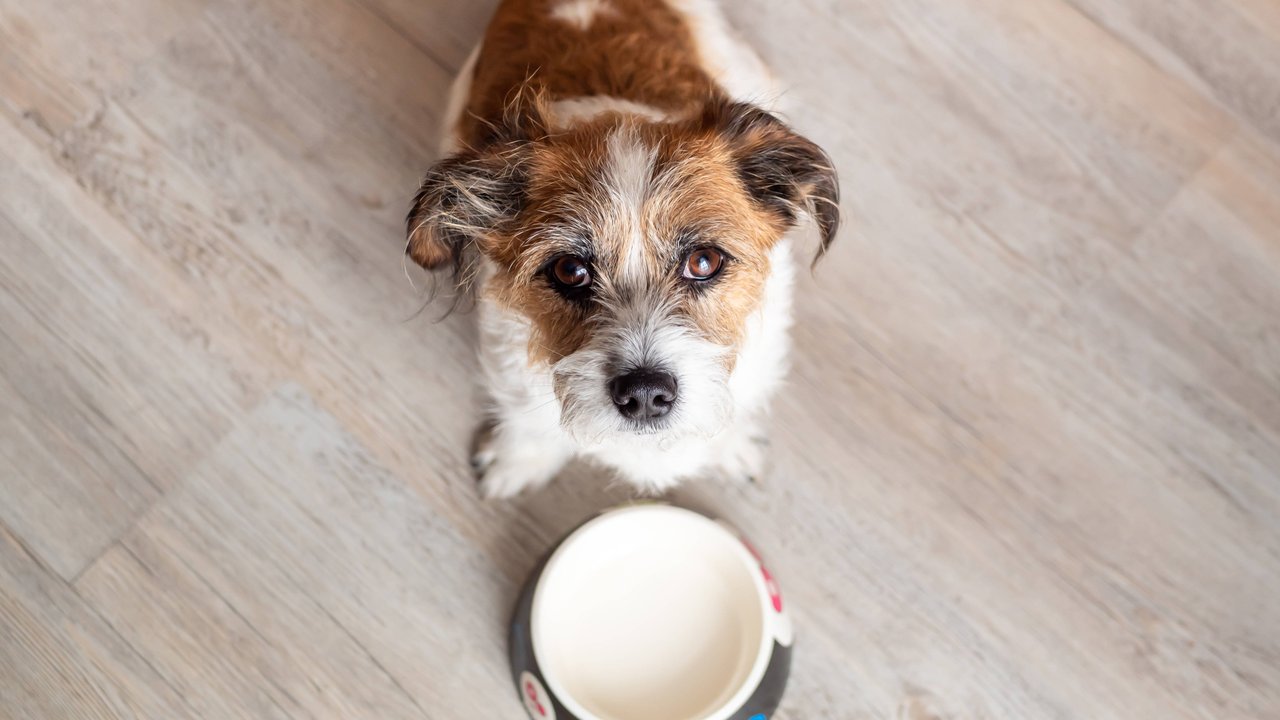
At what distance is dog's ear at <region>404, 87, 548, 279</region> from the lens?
152 centimetres

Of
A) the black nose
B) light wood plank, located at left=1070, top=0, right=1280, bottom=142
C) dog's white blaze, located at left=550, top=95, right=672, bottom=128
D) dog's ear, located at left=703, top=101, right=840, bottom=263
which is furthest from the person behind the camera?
light wood plank, located at left=1070, top=0, right=1280, bottom=142

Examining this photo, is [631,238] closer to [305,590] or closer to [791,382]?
[791,382]

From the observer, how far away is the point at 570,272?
1.54m

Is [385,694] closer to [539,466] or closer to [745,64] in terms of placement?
[539,466]

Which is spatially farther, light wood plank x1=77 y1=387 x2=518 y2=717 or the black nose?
light wood plank x1=77 y1=387 x2=518 y2=717

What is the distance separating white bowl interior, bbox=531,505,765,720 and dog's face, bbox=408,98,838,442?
0.40 m

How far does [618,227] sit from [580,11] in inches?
24.7

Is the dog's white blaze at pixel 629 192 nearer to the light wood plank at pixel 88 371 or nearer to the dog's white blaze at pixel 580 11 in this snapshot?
the dog's white blaze at pixel 580 11

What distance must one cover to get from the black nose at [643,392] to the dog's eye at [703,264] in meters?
0.19

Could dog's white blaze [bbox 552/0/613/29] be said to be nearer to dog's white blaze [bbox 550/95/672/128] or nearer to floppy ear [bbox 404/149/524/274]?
dog's white blaze [bbox 550/95/672/128]

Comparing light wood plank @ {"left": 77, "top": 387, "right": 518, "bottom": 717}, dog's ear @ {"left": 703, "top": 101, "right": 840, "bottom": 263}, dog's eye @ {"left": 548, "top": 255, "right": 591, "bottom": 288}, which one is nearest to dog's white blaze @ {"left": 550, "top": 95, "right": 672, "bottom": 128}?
dog's ear @ {"left": 703, "top": 101, "right": 840, "bottom": 263}

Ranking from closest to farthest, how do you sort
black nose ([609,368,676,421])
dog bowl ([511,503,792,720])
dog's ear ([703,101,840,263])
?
black nose ([609,368,676,421]) < dog's ear ([703,101,840,263]) < dog bowl ([511,503,792,720])

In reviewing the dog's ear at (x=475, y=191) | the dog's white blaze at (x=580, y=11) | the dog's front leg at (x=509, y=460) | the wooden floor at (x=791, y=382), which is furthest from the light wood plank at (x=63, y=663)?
the dog's white blaze at (x=580, y=11)

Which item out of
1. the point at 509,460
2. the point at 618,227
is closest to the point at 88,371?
the point at 509,460
